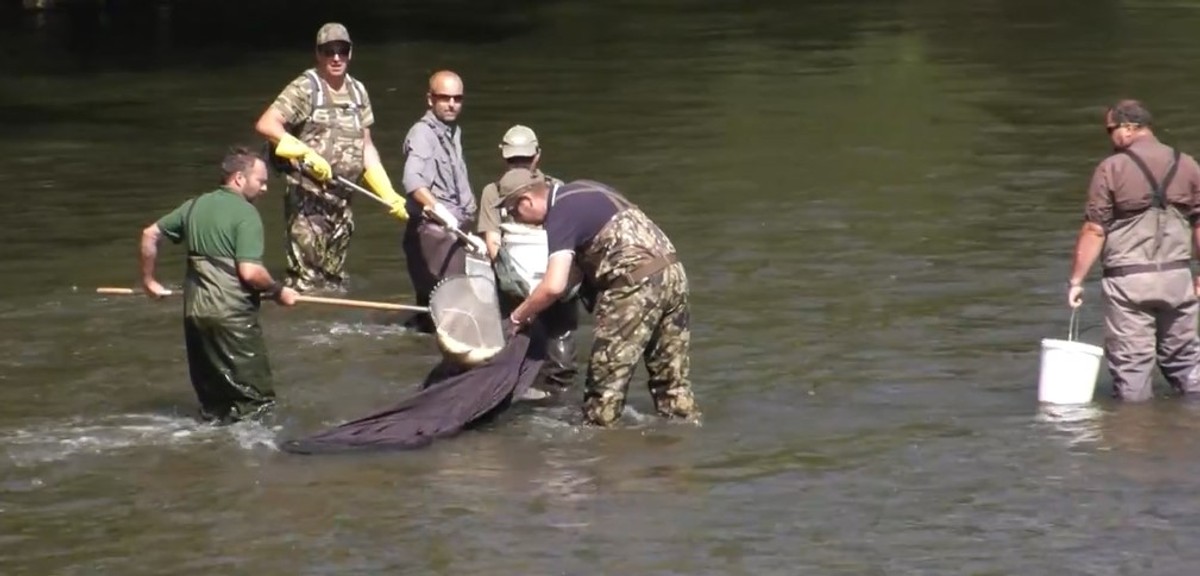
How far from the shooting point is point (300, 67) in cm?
3083

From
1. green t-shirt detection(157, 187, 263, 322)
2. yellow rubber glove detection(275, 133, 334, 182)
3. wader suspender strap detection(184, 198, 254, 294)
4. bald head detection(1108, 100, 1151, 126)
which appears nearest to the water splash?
green t-shirt detection(157, 187, 263, 322)

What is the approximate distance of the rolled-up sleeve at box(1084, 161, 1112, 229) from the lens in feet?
36.8

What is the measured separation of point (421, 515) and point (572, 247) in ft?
5.15

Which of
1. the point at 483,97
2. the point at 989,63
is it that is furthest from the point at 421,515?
the point at 989,63

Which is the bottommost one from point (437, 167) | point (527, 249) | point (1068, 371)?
point (1068, 371)

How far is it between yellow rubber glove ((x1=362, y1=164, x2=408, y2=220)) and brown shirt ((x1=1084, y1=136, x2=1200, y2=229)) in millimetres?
4292

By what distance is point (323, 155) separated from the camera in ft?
47.0

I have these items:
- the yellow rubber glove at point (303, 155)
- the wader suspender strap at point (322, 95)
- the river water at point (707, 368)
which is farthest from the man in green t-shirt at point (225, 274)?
the wader suspender strap at point (322, 95)

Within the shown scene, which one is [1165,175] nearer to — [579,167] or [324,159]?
[324,159]

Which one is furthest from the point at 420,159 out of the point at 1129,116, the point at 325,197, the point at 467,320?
the point at 1129,116

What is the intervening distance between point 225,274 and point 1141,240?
459cm

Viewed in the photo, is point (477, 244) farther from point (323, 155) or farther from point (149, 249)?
point (323, 155)

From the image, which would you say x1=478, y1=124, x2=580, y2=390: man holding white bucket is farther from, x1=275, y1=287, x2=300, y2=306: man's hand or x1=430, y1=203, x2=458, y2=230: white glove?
x1=275, y1=287, x2=300, y2=306: man's hand

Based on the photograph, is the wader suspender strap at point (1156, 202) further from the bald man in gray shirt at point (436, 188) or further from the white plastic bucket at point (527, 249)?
the bald man in gray shirt at point (436, 188)
